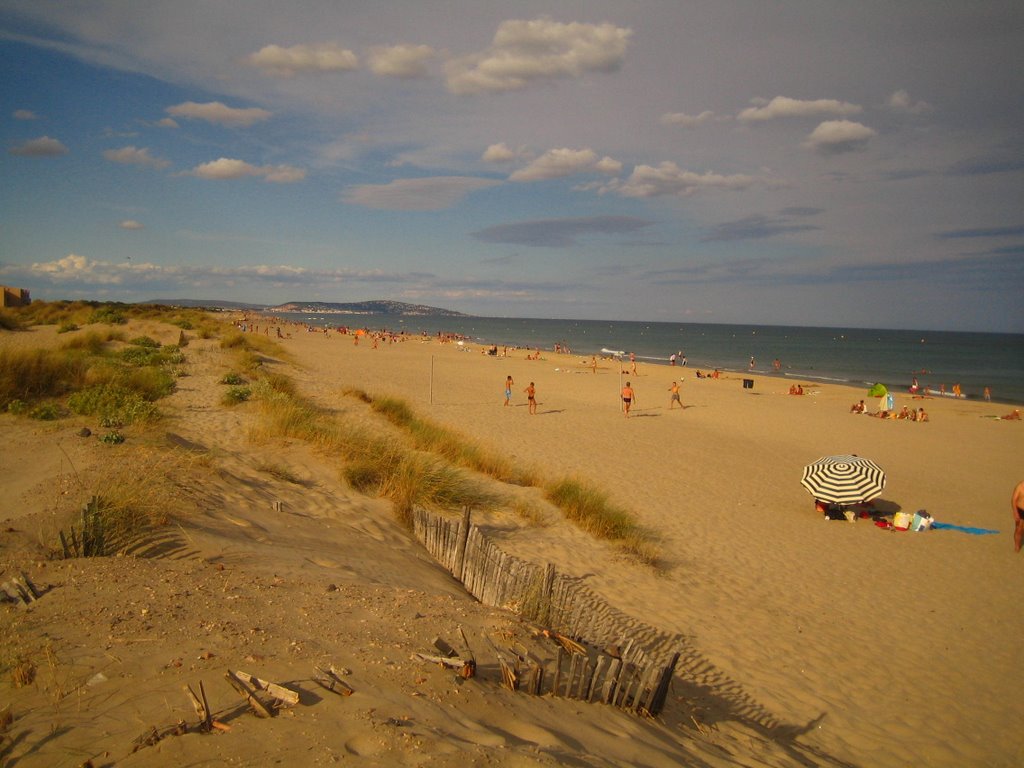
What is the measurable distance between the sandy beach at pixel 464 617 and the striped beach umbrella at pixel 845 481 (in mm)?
562

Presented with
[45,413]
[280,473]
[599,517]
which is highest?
[45,413]

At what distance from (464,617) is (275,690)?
1.98m

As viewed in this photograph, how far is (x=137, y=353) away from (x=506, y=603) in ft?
57.5

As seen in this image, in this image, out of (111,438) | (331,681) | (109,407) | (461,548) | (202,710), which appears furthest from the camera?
(109,407)

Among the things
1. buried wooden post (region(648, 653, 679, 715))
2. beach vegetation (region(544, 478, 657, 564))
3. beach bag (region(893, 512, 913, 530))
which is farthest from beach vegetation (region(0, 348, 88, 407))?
beach bag (region(893, 512, 913, 530))

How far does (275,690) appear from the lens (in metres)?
3.03

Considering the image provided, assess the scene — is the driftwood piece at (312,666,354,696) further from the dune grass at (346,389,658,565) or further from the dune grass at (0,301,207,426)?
the dune grass at (0,301,207,426)

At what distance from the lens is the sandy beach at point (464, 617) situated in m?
2.97

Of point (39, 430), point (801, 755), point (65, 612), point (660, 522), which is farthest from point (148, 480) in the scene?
point (660, 522)

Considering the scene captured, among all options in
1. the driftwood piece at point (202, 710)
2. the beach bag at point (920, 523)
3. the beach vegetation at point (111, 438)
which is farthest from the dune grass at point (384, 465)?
the beach bag at point (920, 523)

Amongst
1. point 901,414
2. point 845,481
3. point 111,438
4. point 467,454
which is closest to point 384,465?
point 467,454

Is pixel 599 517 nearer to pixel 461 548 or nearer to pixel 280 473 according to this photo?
pixel 461 548

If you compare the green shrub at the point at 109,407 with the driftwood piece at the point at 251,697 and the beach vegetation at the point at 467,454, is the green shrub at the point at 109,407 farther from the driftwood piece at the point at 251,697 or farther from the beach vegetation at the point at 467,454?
the driftwood piece at the point at 251,697

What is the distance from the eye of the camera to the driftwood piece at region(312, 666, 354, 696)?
3.18 metres
